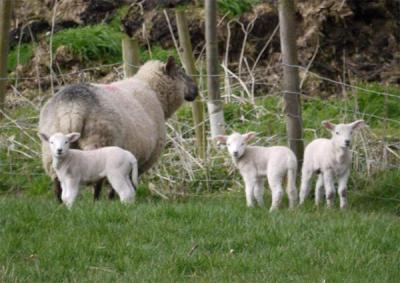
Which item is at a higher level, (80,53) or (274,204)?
(80,53)

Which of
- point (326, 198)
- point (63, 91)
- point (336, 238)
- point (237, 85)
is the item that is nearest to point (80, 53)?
point (237, 85)

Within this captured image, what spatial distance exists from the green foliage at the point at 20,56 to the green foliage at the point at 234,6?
3.35 m

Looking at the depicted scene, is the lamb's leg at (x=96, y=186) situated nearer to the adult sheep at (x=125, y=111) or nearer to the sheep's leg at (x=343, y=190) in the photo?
the adult sheep at (x=125, y=111)

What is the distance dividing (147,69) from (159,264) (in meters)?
5.45

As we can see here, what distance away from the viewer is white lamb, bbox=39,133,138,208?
10023mm

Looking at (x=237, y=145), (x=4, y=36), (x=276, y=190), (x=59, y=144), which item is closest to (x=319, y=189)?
(x=276, y=190)

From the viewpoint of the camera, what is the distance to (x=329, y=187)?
10.4 metres

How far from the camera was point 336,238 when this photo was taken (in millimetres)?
8336

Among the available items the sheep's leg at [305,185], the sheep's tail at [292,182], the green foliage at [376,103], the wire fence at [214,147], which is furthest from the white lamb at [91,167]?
the green foliage at [376,103]

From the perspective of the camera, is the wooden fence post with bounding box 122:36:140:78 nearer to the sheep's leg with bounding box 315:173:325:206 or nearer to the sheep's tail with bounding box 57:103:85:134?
the sheep's tail with bounding box 57:103:85:134

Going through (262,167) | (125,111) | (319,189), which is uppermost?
(125,111)

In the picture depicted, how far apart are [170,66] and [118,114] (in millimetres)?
2117

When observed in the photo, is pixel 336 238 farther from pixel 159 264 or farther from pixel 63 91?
pixel 63 91

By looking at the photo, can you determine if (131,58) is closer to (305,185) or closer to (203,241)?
(305,185)
